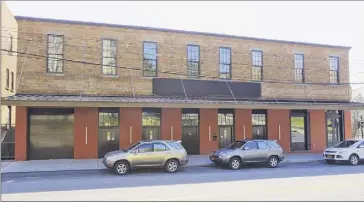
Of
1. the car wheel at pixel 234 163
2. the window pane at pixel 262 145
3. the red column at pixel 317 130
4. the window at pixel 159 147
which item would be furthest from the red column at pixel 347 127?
the window at pixel 159 147

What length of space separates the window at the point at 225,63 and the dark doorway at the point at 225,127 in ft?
7.78

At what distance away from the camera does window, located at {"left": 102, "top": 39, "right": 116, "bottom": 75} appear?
68.4 feet

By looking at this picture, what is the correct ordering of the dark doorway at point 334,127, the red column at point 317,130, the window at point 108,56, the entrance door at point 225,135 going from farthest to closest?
the dark doorway at point 334,127 < the red column at point 317,130 < the entrance door at point 225,135 < the window at point 108,56

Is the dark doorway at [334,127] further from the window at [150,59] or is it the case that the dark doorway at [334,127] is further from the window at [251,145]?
the window at [150,59]

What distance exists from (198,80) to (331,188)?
12617mm

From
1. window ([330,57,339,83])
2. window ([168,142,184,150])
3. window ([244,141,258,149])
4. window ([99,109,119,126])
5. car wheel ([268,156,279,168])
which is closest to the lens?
window ([168,142,184,150])

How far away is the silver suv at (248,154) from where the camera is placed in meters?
17.2

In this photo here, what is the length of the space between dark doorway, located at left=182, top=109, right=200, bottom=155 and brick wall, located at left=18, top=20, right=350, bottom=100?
8.91ft

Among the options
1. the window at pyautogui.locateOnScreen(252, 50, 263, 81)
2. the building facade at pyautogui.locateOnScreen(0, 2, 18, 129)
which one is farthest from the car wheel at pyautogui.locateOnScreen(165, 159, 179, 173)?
the building facade at pyautogui.locateOnScreen(0, 2, 18, 129)

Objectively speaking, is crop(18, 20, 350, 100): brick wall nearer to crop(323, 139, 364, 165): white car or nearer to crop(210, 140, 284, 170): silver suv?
crop(323, 139, 364, 165): white car

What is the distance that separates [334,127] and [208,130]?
1013cm

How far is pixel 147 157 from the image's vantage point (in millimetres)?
15633

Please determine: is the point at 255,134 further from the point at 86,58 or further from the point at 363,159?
the point at 86,58

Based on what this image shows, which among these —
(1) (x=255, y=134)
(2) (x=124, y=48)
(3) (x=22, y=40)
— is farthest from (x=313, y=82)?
(3) (x=22, y=40)
